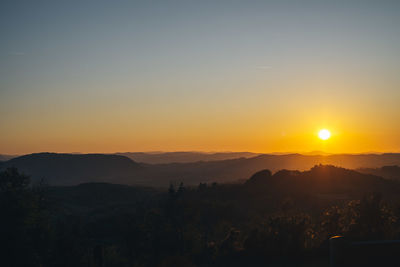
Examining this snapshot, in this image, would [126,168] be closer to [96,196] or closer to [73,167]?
[73,167]

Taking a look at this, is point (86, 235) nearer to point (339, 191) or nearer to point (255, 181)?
point (255, 181)

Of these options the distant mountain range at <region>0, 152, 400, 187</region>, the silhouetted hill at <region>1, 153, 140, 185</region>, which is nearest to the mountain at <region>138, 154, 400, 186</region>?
the distant mountain range at <region>0, 152, 400, 187</region>

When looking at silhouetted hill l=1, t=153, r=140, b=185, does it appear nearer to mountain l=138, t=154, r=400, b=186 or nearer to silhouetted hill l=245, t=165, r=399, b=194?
mountain l=138, t=154, r=400, b=186

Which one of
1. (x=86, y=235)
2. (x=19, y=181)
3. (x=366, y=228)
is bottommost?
(x=86, y=235)

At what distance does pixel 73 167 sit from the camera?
145750 mm

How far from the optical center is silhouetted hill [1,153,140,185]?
13450cm

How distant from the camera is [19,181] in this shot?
17.3 metres

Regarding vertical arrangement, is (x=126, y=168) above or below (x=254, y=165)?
below

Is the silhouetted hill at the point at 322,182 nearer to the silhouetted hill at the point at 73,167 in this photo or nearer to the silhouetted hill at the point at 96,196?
the silhouetted hill at the point at 96,196

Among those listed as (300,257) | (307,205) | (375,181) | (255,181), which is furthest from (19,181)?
(375,181)

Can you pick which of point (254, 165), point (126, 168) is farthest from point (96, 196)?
point (254, 165)

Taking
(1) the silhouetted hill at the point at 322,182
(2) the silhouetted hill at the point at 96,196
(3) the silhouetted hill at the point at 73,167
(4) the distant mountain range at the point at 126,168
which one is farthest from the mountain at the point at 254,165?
(1) the silhouetted hill at the point at 322,182

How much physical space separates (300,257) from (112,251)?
7818mm

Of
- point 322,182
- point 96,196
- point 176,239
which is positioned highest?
point 322,182
